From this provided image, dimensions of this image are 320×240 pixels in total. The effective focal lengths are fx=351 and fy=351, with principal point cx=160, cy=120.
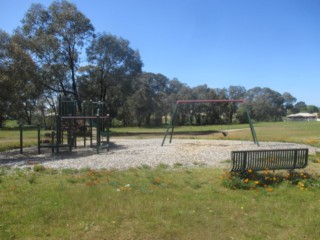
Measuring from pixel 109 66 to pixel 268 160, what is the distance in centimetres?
3123

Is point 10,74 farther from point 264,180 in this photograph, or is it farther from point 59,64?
point 59,64

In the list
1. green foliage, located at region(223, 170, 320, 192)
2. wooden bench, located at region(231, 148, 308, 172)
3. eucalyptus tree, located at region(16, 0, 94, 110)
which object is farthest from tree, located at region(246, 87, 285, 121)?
green foliage, located at region(223, 170, 320, 192)

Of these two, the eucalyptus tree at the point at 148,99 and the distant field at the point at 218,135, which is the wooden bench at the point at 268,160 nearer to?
A: the distant field at the point at 218,135

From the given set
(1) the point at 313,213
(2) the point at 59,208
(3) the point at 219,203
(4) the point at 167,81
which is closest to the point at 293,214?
(1) the point at 313,213

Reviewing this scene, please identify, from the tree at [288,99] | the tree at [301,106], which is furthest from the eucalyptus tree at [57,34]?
the tree at [301,106]

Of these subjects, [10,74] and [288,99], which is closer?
[10,74]

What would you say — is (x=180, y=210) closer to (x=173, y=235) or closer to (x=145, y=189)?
(x=173, y=235)

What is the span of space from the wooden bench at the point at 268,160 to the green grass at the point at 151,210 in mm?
589

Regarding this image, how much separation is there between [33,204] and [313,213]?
4244 mm

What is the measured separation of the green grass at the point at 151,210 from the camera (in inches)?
172

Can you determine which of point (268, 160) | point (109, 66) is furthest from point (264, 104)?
point (268, 160)

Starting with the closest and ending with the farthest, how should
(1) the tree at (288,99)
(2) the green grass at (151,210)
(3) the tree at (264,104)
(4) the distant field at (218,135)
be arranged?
(2) the green grass at (151,210), (4) the distant field at (218,135), (3) the tree at (264,104), (1) the tree at (288,99)

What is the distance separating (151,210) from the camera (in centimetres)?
520

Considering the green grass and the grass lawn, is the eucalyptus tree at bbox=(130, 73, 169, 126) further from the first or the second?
the green grass
